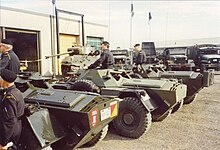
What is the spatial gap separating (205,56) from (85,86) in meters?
16.5

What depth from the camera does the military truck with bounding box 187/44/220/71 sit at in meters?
21.0

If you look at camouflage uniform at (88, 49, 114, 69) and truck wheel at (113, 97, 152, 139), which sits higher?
camouflage uniform at (88, 49, 114, 69)

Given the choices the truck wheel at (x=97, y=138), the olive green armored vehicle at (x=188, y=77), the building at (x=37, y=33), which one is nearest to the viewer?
the truck wheel at (x=97, y=138)

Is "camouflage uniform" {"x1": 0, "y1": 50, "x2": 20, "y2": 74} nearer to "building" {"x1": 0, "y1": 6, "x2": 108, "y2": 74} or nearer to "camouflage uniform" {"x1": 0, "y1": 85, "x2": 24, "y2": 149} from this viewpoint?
"camouflage uniform" {"x1": 0, "y1": 85, "x2": 24, "y2": 149}

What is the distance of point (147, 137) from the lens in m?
6.18

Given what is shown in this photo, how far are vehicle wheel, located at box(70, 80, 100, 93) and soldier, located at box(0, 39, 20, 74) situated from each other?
267 cm

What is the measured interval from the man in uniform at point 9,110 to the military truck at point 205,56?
18253 mm

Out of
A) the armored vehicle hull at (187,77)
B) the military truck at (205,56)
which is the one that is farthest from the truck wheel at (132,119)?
the military truck at (205,56)

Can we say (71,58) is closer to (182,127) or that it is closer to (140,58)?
(140,58)

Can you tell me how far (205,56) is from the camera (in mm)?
21500

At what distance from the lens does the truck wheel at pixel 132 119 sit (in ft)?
20.0

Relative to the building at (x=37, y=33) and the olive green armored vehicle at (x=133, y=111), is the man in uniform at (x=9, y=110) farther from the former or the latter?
the building at (x=37, y=33)

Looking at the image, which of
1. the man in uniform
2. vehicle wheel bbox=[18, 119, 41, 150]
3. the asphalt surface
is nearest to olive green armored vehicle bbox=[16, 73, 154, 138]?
the asphalt surface

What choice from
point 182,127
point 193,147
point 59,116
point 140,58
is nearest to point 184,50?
point 140,58
